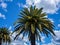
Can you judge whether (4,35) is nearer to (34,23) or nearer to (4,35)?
(4,35)

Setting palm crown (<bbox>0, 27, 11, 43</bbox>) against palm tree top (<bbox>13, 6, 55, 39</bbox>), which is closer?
palm tree top (<bbox>13, 6, 55, 39</bbox>)

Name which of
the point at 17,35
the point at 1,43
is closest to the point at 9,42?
the point at 1,43

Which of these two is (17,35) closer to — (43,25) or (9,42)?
(43,25)

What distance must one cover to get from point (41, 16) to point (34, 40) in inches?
222

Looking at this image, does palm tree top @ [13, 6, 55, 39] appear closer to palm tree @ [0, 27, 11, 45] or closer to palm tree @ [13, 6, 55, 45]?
palm tree @ [13, 6, 55, 45]

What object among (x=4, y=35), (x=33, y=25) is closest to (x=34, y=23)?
(x=33, y=25)

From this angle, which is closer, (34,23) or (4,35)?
(34,23)

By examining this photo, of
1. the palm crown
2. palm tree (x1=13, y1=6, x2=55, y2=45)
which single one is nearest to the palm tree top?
palm tree (x1=13, y1=6, x2=55, y2=45)

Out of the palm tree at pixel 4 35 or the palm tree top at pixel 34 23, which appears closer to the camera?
the palm tree top at pixel 34 23

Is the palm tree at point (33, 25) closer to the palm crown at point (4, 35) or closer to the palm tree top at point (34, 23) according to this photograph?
the palm tree top at point (34, 23)

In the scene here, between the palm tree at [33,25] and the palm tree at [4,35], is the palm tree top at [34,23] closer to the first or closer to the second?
the palm tree at [33,25]

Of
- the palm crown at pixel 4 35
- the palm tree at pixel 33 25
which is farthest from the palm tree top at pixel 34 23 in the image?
the palm crown at pixel 4 35

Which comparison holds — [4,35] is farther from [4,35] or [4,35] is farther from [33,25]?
[33,25]

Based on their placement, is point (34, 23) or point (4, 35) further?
point (4, 35)
